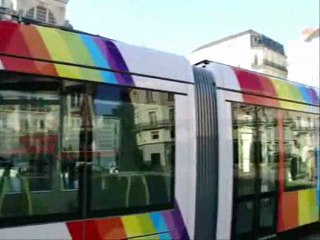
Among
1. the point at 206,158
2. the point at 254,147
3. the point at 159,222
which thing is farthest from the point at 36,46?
the point at 254,147

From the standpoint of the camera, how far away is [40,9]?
7.21 metres

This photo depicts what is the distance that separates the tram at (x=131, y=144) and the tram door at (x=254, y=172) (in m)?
0.01

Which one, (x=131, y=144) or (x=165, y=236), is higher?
(x=131, y=144)

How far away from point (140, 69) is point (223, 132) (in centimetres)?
150

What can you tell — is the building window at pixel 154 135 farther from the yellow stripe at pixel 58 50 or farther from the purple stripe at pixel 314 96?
the purple stripe at pixel 314 96

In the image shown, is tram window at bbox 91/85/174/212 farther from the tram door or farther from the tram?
the tram door

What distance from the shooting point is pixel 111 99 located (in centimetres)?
493

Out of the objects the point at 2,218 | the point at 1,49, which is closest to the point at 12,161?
the point at 2,218

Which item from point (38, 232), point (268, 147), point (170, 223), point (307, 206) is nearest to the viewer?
point (38, 232)

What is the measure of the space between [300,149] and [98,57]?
438cm

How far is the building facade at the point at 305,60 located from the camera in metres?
37.8

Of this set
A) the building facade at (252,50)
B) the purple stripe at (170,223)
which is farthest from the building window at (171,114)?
the building facade at (252,50)

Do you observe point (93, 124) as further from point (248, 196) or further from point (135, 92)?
point (248, 196)

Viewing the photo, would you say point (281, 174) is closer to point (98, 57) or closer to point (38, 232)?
point (98, 57)
